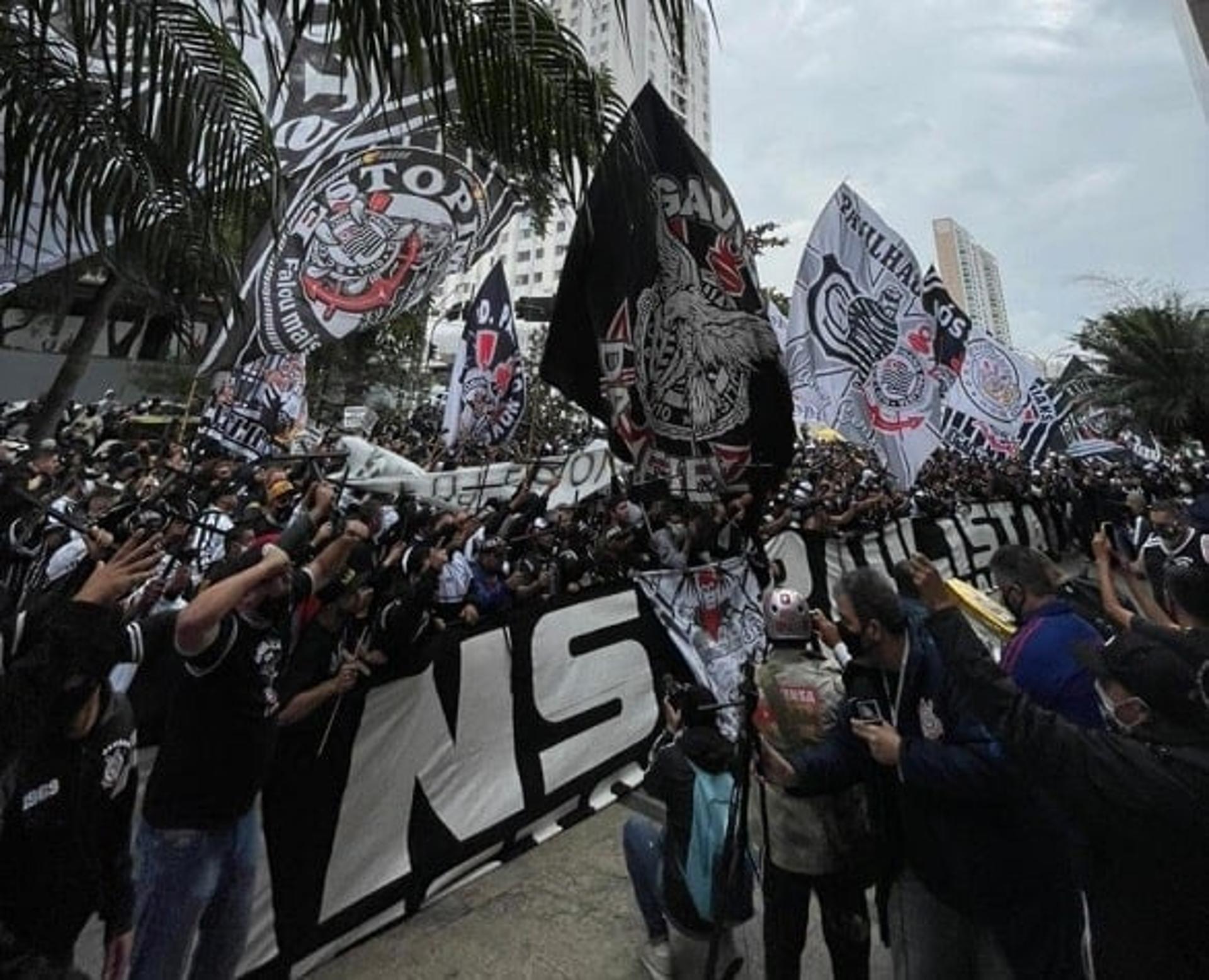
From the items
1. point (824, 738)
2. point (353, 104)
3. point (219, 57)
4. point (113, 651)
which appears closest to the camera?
point (113, 651)

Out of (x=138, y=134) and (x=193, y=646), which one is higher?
(x=138, y=134)

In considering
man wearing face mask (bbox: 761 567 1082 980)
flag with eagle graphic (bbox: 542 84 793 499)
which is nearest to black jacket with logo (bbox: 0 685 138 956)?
man wearing face mask (bbox: 761 567 1082 980)

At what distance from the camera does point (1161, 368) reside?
65.0 ft

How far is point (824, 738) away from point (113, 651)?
7.08 ft

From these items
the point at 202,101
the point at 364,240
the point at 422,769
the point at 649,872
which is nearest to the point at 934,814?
the point at 649,872

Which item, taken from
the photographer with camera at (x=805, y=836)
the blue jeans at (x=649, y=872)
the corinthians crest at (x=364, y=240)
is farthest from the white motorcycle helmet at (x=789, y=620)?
the corinthians crest at (x=364, y=240)

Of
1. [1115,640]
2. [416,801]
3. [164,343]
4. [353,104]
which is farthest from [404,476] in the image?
[164,343]

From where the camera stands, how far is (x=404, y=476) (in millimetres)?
6992

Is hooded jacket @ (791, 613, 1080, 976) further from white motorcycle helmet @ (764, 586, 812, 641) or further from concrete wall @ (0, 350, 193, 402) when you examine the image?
concrete wall @ (0, 350, 193, 402)

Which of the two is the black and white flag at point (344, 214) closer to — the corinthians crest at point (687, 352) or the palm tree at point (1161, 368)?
the corinthians crest at point (687, 352)

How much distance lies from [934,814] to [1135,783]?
787mm

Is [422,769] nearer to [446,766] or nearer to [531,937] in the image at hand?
[446,766]

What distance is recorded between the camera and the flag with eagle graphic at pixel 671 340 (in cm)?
429

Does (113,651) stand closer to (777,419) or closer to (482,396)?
(777,419)
